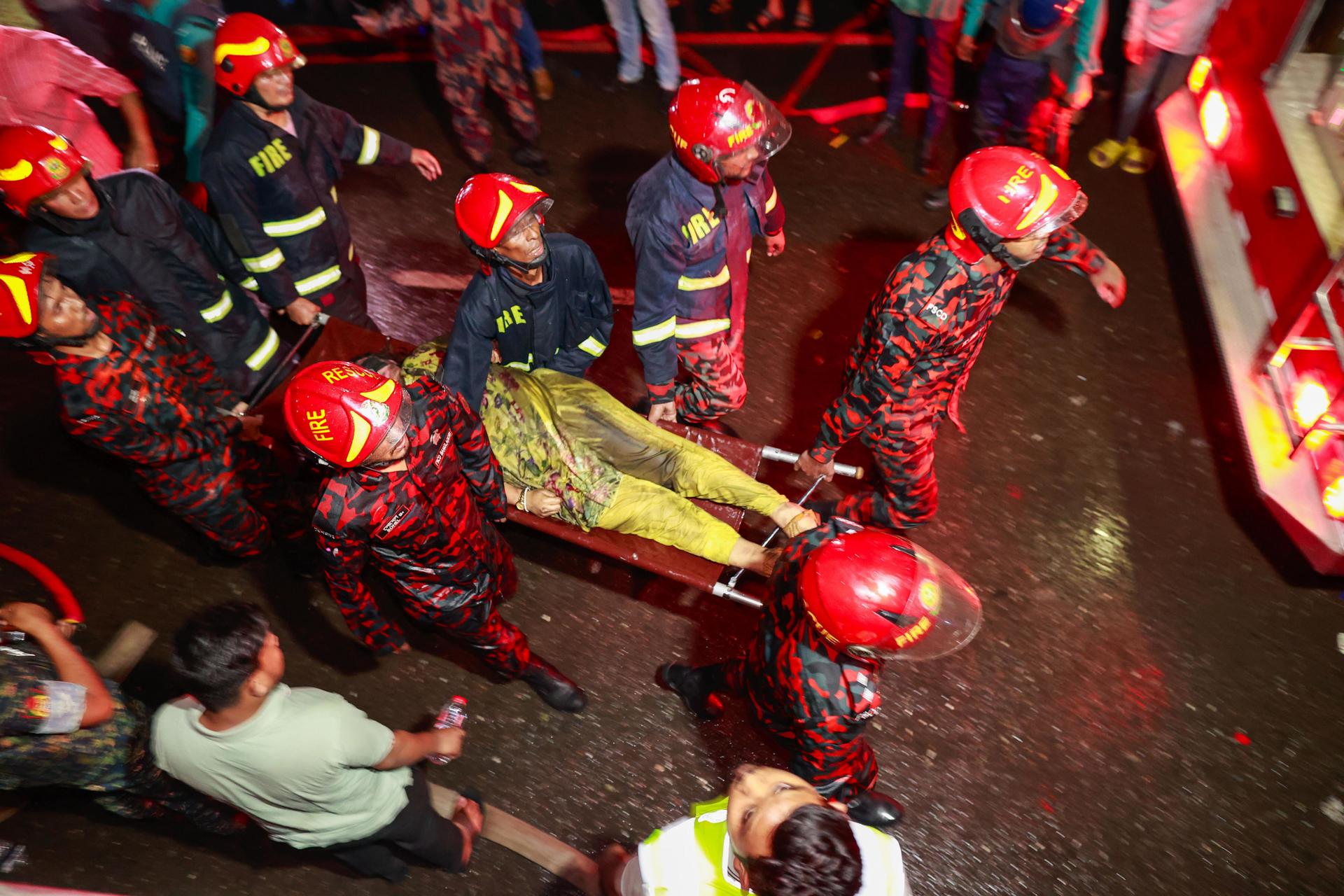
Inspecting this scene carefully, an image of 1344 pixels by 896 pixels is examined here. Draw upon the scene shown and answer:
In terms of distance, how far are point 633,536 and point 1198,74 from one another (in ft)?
14.8

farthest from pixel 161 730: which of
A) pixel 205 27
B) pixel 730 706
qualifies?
pixel 205 27

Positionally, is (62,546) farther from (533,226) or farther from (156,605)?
(533,226)

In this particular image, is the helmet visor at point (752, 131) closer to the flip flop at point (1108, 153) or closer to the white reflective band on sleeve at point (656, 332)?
the white reflective band on sleeve at point (656, 332)

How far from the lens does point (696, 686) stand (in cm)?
362

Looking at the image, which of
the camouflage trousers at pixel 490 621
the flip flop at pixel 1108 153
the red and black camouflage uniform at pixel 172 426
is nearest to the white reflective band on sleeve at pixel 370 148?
the red and black camouflage uniform at pixel 172 426

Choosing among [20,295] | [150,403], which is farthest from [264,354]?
[20,295]

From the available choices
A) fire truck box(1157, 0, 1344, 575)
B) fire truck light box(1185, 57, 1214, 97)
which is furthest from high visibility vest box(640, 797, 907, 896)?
fire truck light box(1185, 57, 1214, 97)

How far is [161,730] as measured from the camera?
250 cm

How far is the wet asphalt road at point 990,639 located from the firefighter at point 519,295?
106 cm

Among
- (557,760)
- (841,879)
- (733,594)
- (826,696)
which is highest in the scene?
(841,879)

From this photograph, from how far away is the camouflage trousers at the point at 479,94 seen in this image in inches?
211

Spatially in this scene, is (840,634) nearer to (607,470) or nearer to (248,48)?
(607,470)

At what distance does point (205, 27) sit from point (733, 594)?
399 cm

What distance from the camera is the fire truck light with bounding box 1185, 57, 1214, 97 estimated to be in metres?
5.04
